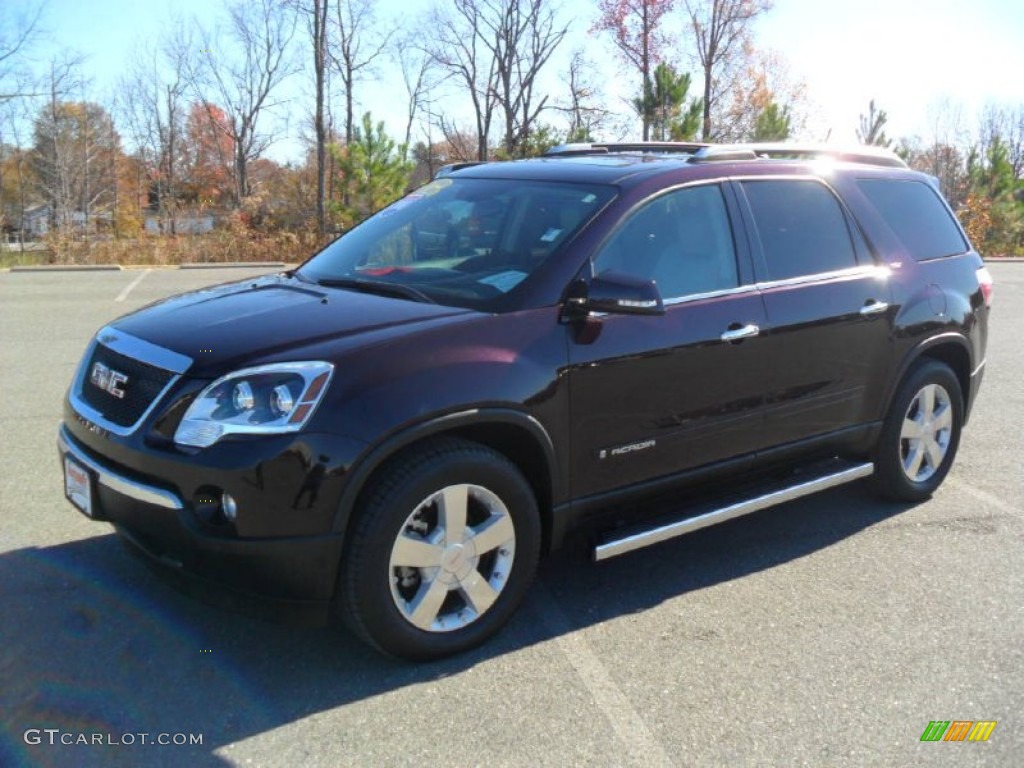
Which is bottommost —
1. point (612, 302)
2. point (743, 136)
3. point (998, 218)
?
point (612, 302)

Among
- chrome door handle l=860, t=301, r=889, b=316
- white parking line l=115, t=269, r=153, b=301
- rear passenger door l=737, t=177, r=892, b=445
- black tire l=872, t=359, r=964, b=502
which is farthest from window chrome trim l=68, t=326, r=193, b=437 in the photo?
white parking line l=115, t=269, r=153, b=301

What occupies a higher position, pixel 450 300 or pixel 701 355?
pixel 450 300

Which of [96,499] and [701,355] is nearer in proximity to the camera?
[96,499]

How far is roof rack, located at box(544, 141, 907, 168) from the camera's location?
454 centimetres

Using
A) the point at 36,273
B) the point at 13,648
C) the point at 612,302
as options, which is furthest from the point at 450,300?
the point at 36,273

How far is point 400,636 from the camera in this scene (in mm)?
3199

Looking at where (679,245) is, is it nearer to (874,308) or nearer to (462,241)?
(462,241)

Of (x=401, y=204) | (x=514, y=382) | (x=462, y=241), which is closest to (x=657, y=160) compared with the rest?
(x=462, y=241)

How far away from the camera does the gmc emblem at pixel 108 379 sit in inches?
130

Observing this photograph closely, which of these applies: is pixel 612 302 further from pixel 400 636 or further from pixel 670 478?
pixel 400 636

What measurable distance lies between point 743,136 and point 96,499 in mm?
34271

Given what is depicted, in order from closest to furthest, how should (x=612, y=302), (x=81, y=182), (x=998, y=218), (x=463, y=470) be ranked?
1. (x=463, y=470)
2. (x=612, y=302)
3. (x=998, y=218)
4. (x=81, y=182)

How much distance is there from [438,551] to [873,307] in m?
2.71

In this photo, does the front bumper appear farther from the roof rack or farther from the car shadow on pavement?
the roof rack
